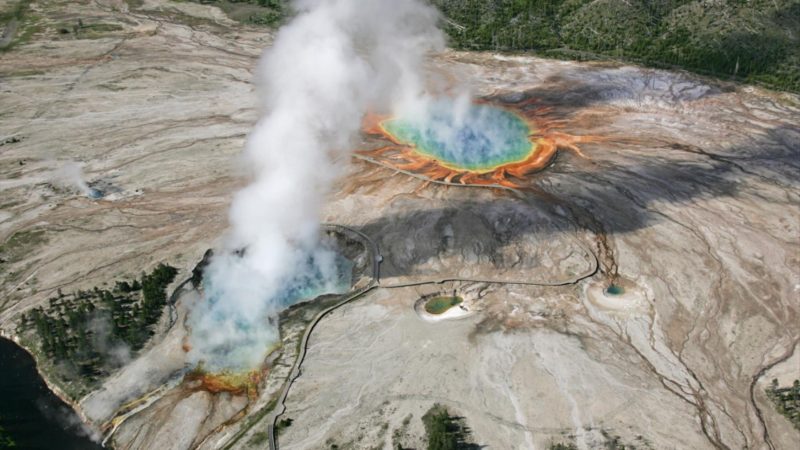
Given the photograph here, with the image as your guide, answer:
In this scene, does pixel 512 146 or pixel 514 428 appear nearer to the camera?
pixel 514 428

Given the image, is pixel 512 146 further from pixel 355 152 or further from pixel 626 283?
pixel 626 283

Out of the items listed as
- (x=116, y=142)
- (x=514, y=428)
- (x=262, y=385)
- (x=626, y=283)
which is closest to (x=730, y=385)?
(x=626, y=283)

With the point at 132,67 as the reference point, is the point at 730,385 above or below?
below

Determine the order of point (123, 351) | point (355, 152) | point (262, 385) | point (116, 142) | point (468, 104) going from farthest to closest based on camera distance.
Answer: point (468, 104), point (116, 142), point (355, 152), point (123, 351), point (262, 385)

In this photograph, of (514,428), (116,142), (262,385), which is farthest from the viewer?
(116,142)

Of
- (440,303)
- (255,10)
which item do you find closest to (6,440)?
(440,303)

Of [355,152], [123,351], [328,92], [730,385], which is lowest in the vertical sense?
[123,351]

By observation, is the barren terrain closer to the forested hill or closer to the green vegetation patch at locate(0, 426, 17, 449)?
the green vegetation patch at locate(0, 426, 17, 449)

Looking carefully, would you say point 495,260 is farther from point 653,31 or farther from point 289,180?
point 653,31

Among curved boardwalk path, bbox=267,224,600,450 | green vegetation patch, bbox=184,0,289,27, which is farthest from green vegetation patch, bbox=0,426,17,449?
green vegetation patch, bbox=184,0,289,27
